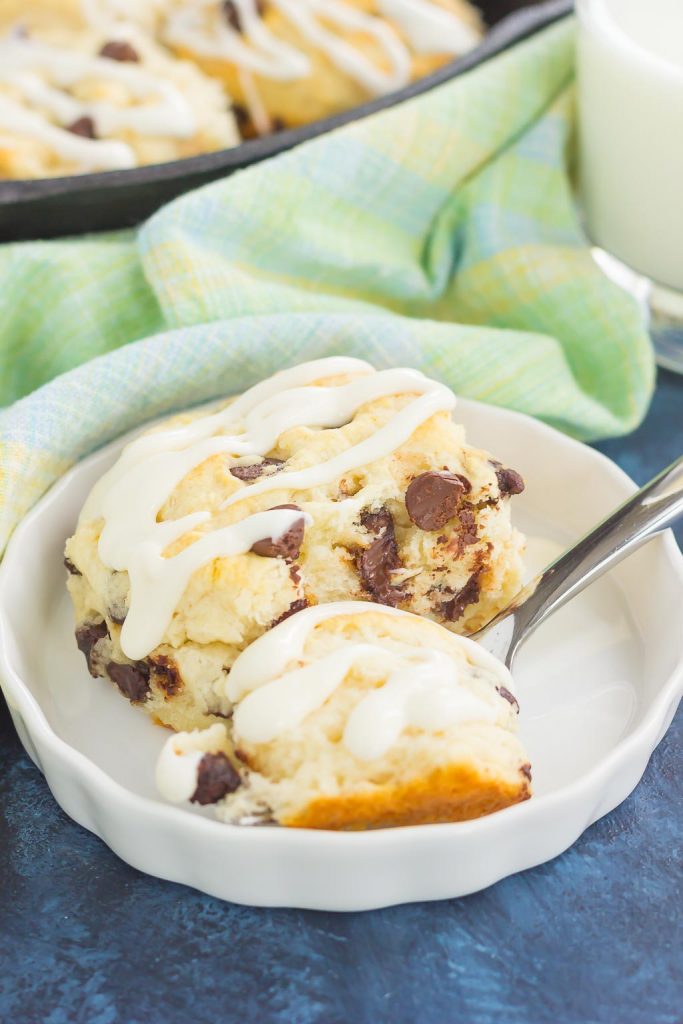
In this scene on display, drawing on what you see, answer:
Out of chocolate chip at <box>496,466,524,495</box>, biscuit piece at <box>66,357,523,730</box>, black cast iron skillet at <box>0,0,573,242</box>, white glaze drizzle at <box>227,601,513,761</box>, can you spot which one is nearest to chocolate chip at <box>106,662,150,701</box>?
biscuit piece at <box>66,357,523,730</box>

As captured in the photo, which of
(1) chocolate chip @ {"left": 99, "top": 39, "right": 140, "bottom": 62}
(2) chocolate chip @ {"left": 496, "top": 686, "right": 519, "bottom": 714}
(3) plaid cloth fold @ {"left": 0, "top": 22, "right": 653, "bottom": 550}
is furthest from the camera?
(1) chocolate chip @ {"left": 99, "top": 39, "right": 140, "bottom": 62}

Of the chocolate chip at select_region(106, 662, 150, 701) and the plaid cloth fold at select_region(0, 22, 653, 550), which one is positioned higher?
the plaid cloth fold at select_region(0, 22, 653, 550)

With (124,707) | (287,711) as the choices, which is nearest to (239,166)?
(124,707)

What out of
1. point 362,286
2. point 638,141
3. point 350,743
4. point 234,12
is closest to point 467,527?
point 350,743

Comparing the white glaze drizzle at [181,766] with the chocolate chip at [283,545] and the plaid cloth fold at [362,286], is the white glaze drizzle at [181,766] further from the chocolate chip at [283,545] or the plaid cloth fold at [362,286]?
the plaid cloth fold at [362,286]

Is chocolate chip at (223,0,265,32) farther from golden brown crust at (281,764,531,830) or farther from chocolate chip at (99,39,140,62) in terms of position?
golden brown crust at (281,764,531,830)

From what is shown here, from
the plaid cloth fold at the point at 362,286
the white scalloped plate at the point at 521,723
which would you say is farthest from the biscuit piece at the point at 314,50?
the white scalloped plate at the point at 521,723
